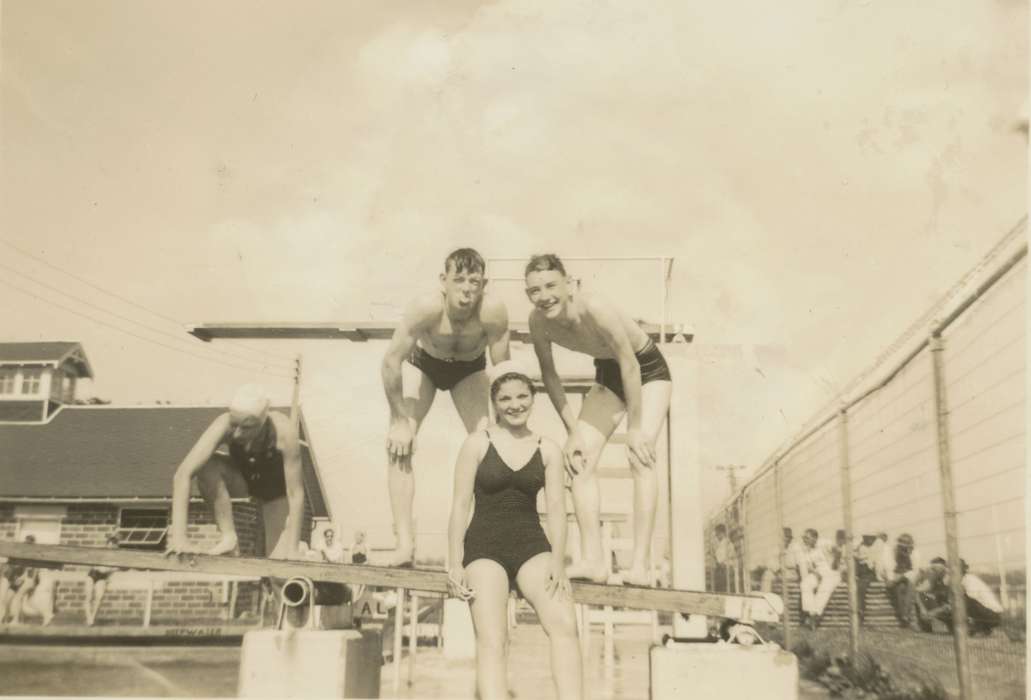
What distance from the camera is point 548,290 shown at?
15.0 feet

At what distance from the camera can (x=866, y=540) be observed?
8.34 m

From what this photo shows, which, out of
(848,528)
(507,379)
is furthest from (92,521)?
(507,379)

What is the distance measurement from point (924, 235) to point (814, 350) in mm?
1369

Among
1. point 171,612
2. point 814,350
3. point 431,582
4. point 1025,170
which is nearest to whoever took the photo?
point 431,582

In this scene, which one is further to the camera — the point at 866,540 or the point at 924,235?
the point at 866,540

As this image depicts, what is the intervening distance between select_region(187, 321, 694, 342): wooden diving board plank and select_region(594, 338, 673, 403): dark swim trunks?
6.10 feet

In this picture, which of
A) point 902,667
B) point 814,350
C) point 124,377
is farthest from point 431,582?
point 124,377

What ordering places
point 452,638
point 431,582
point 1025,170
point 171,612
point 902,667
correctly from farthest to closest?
point 171,612
point 452,638
point 1025,170
point 902,667
point 431,582

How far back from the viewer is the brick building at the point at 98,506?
14.4 meters

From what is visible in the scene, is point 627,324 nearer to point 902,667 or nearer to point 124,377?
point 902,667

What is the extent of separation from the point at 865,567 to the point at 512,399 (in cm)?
523

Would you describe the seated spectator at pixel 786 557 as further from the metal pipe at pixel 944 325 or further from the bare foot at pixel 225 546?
the bare foot at pixel 225 546

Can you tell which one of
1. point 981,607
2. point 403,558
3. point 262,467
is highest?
point 262,467

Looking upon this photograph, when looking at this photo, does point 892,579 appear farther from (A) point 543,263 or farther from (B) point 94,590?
(B) point 94,590
